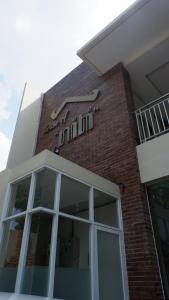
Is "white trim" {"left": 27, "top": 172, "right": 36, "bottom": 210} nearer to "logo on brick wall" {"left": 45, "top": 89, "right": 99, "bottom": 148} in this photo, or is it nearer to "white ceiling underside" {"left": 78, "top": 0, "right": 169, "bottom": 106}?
"logo on brick wall" {"left": 45, "top": 89, "right": 99, "bottom": 148}

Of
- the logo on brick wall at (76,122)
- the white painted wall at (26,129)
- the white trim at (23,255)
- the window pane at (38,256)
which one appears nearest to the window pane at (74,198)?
the window pane at (38,256)

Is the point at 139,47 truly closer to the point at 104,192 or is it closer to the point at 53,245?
the point at 104,192

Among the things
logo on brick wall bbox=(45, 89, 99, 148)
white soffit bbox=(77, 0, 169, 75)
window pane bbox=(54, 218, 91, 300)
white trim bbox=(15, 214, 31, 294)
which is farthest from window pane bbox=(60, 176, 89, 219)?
white soffit bbox=(77, 0, 169, 75)

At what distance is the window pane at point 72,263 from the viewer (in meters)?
3.00

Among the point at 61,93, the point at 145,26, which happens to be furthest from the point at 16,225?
the point at 61,93

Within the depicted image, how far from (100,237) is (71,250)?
2.59 feet

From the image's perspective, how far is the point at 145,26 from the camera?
18.4ft

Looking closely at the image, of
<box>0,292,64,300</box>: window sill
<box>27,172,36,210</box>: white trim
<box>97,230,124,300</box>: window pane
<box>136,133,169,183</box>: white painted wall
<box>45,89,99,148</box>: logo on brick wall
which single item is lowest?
<box>0,292,64,300</box>: window sill

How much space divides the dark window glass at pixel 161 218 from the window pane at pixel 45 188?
219 centimetres

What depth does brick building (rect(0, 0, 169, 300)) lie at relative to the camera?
3141mm

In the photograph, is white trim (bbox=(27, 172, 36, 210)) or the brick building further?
white trim (bbox=(27, 172, 36, 210))

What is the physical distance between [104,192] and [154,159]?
1275 mm

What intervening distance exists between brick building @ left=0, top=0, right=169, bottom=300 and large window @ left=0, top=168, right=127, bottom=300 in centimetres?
1

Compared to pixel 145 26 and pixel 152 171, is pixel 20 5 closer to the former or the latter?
pixel 145 26
